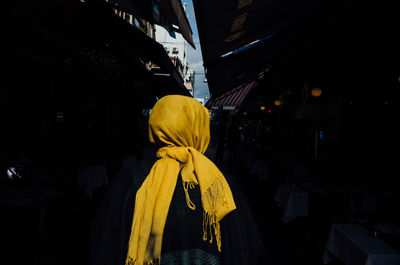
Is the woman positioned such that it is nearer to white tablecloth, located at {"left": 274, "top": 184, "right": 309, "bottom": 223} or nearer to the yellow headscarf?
the yellow headscarf

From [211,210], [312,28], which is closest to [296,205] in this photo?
[312,28]

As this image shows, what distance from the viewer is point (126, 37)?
5461 mm

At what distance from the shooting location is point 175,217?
138 cm

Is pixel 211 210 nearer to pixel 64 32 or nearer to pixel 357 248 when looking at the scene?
pixel 357 248

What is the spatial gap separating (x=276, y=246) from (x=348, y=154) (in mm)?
4024

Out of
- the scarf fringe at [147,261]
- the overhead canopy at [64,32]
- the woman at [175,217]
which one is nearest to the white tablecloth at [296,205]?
the woman at [175,217]

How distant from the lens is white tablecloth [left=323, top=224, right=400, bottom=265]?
7.60 feet

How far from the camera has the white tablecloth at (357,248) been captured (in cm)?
232

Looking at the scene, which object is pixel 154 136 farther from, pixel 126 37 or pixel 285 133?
pixel 285 133

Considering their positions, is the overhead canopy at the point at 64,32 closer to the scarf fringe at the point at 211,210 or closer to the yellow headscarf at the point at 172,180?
the yellow headscarf at the point at 172,180

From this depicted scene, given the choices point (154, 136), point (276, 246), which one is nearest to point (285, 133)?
point (276, 246)

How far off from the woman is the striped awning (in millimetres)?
11792

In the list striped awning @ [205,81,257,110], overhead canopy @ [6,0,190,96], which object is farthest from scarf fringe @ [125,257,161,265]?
striped awning @ [205,81,257,110]

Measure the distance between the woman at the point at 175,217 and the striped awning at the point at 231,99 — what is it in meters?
11.8
